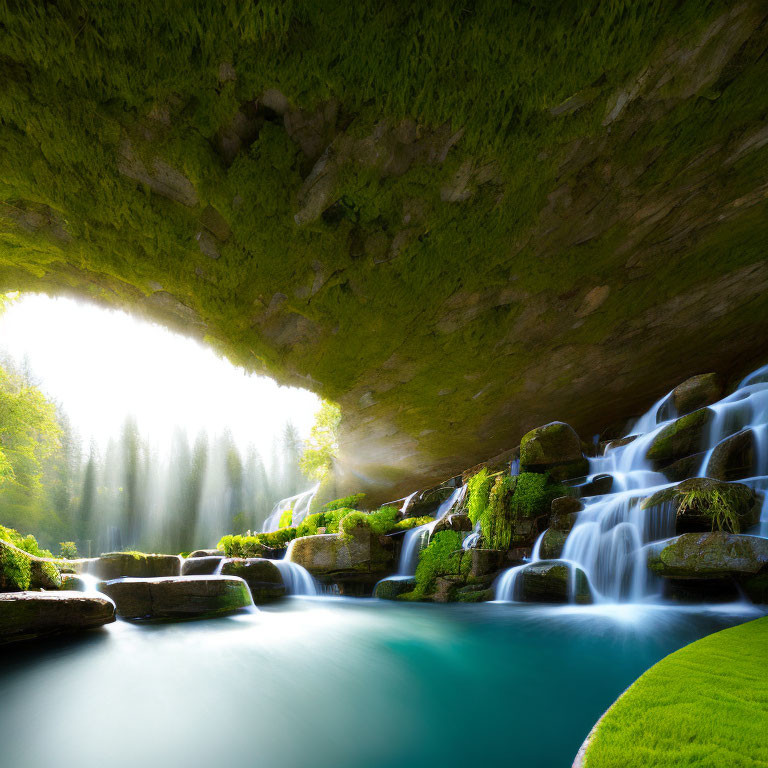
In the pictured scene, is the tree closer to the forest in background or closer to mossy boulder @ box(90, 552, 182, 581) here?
mossy boulder @ box(90, 552, 182, 581)

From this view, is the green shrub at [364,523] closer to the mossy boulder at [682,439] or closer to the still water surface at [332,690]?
the still water surface at [332,690]

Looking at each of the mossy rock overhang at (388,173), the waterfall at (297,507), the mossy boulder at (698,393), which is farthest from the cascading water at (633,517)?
the waterfall at (297,507)

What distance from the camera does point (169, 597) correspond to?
5.78 meters

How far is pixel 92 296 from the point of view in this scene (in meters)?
6.70

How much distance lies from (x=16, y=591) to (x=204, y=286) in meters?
4.73

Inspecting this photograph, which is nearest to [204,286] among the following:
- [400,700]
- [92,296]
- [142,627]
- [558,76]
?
[92,296]

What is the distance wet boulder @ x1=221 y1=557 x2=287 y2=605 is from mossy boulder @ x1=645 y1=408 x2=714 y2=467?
9005 millimetres

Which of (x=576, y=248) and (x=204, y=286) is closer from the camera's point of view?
(x=204, y=286)

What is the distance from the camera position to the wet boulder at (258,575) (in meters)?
8.38

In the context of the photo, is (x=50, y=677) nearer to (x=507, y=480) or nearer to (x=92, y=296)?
(x=92, y=296)

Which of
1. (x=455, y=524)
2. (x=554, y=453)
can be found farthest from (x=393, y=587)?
(x=554, y=453)

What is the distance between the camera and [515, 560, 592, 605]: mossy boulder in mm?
6160

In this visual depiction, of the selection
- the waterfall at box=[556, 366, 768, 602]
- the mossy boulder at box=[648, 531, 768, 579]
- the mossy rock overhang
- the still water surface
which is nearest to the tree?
the mossy rock overhang

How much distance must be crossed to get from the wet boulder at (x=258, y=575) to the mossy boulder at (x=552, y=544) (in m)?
5.67
